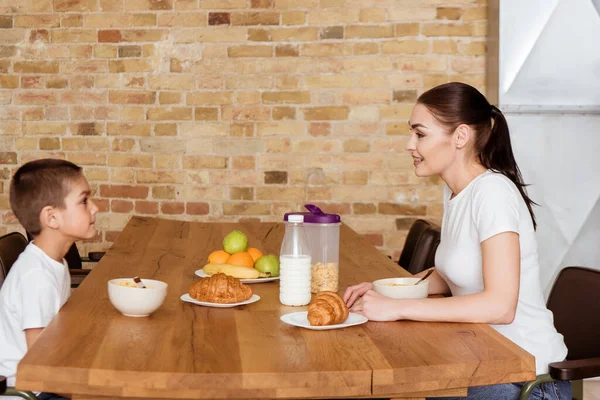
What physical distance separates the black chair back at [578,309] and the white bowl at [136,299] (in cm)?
116

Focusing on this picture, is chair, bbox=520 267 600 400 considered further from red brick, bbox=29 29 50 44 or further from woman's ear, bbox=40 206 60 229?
red brick, bbox=29 29 50 44

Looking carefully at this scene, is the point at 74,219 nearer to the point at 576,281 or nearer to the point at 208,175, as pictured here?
the point at 576,281

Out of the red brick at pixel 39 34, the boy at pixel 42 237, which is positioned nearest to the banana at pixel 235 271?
the boy at pixel 42 237

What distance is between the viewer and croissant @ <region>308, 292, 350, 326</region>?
1.64 m

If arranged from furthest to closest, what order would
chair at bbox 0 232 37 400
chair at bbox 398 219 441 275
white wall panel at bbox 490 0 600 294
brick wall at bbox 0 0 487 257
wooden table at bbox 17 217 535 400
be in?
brick wall at bbox 0 0 487 257
white wall panel at bbox 490 0 600 294
chair at bbox 398 219 441 275
chair at bbox 0 232 37 400
wooden table at bbox 17 217 535 400

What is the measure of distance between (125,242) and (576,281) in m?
1.54

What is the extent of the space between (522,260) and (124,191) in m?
2.67

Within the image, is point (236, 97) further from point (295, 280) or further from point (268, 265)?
→ point (295, 280)

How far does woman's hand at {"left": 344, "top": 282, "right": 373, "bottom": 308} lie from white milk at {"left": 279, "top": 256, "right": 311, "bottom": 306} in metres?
0.10

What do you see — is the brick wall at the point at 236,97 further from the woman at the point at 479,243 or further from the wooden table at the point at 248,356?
the wooden table at the point at 248,356

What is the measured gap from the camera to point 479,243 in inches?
78.0

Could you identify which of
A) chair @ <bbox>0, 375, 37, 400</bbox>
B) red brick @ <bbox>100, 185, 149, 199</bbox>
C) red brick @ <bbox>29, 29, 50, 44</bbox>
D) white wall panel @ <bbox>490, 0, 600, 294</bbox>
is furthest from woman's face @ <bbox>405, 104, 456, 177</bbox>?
red brick @ <bbox>29, 29, 50, 44</bbox>

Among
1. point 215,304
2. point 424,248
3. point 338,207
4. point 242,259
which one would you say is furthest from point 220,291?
point 338,207

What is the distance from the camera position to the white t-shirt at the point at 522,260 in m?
1.92
